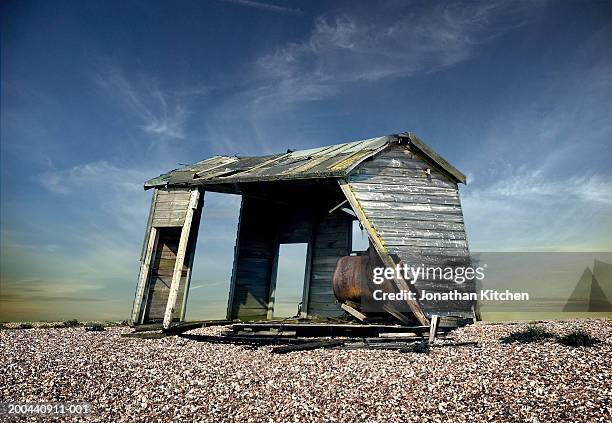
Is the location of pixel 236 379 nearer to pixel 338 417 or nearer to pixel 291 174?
pixel 338 417

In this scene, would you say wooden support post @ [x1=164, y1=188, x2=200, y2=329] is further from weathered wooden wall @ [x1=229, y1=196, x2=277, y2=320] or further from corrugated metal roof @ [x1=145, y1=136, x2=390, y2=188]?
weathered wooden wall @ [x1=229, y1=196, x2=277, y2=320]

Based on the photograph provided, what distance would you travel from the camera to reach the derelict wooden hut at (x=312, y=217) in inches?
574

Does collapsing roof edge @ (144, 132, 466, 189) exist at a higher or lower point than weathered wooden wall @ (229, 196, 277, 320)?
higher

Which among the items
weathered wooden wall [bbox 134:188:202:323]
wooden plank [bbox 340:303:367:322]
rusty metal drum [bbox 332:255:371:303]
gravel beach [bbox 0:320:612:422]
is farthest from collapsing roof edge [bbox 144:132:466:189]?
gravel beach [bbox 0:320:612:422]

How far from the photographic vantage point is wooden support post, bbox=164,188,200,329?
16406 mm

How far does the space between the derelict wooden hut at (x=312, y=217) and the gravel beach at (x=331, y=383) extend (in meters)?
4.37

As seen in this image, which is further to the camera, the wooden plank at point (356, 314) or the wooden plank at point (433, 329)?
the wooden plank at point (356, 314)

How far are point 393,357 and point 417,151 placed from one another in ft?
28.5

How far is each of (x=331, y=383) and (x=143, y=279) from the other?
12.7 meters

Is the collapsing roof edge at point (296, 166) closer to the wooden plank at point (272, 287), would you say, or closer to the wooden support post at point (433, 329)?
the wooden plank at point (272, 287)

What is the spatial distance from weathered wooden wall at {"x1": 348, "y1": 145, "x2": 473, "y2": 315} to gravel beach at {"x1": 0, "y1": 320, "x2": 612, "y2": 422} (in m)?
3.43

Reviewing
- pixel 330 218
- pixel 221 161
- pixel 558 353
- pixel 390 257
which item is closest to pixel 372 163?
pixel 390 257

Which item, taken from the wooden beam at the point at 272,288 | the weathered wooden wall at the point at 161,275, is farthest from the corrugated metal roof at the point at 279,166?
the wooden beam at the point at 272,288

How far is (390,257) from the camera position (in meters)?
13.7
